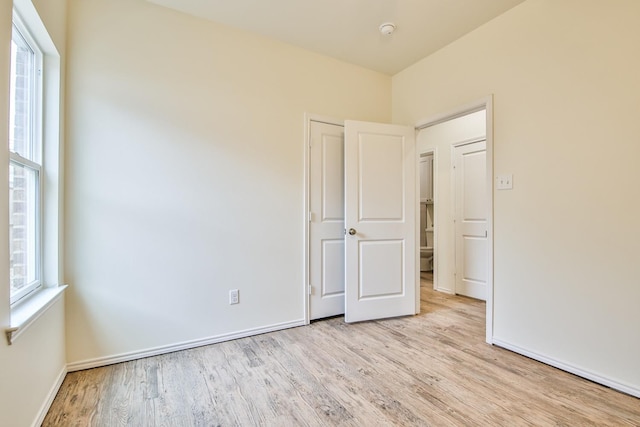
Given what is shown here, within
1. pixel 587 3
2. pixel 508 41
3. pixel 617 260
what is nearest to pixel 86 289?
pixel 617 260

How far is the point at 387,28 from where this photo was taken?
2539 mm

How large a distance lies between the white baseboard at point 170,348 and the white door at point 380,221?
702 mm

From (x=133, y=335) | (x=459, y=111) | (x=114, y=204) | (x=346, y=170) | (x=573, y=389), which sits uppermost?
(x=459, y=111)

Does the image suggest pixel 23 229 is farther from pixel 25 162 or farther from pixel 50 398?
pixel 50 398

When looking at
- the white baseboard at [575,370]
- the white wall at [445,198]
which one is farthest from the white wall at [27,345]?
the white wall at [445,198]

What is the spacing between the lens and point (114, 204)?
214 cm

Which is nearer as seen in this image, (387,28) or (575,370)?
(575,370)

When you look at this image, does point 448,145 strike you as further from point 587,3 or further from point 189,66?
point 189,66

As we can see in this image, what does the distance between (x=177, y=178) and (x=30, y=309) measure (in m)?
1.18

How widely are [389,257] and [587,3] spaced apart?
2.35 metres

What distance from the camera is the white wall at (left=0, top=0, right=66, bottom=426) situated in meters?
1.19

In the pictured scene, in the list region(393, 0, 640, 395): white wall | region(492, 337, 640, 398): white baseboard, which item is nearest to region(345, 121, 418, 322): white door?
region(393, 0, 640, 395): white wall

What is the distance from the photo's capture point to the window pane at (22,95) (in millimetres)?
1570

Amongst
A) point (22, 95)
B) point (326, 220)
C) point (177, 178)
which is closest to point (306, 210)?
point (326, 220)
